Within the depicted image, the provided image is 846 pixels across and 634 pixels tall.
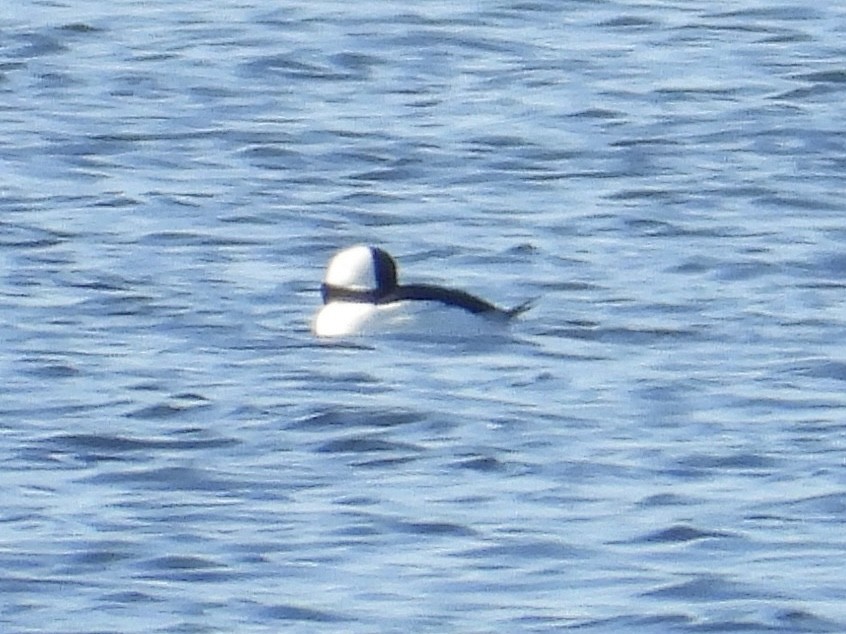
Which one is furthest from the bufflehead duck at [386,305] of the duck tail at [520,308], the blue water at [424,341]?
the blue water at [424,341]

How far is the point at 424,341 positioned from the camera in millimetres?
18234

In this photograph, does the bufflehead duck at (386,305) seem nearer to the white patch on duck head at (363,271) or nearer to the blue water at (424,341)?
the white patch on duck head at (363,271)

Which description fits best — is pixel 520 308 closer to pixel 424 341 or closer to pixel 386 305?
Answer: pixel 424 341

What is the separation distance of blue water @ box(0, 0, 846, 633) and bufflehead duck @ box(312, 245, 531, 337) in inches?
A: 6.0

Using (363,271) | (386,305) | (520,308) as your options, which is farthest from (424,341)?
(363,271)

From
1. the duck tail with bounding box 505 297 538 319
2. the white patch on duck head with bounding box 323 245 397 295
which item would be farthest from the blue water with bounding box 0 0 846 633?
the white patch on duck head with bounding box 323 245 397 295

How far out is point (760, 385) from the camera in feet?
54.7

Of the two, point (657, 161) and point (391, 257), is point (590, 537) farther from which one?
point (657, 161)

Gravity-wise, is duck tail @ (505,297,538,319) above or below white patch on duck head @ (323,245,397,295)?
below

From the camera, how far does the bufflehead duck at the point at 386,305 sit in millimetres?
18031

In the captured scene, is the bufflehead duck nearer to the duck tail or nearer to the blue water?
the duck tail

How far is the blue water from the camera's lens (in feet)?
44.1

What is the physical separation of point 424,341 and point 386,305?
1.16ft

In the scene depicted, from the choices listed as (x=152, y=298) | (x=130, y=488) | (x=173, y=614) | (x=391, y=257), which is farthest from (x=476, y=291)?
(x=173, y=614)
